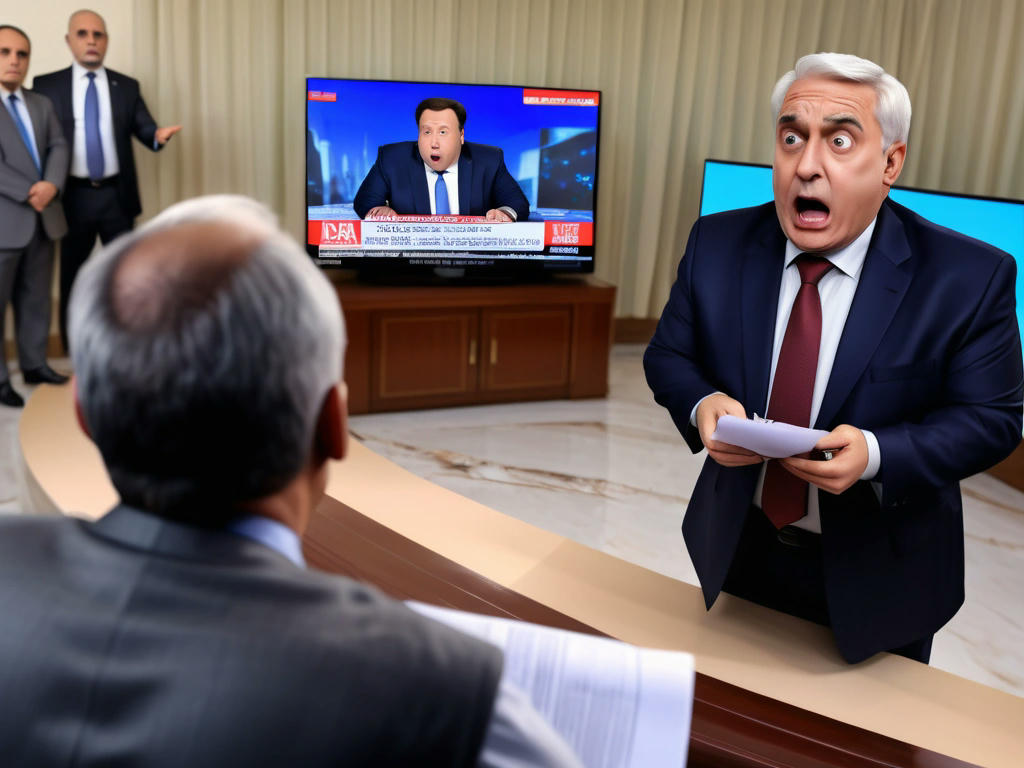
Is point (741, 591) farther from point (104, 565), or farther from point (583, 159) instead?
point (583, 159)

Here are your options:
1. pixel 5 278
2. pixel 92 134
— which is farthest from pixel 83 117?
pixel 5 278

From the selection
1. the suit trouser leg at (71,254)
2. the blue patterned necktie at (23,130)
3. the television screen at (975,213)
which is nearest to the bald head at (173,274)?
the television screen at (975,213)

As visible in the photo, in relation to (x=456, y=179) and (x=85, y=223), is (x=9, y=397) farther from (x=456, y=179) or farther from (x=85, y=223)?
(x=456, y=179)

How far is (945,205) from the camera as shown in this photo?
4031mm

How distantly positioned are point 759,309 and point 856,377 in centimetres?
19

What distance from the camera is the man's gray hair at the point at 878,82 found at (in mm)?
1400

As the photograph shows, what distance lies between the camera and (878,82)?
55.6 inches

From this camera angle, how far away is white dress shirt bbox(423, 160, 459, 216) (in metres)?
4.68

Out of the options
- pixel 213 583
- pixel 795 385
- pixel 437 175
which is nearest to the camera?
pixel 213 583

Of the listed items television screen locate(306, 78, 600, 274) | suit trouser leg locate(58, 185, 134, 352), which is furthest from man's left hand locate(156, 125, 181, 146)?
television screen locate(306, 78, 600, 274)

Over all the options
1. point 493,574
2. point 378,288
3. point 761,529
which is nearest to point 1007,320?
point 761,529

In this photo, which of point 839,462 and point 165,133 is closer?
point 839,462

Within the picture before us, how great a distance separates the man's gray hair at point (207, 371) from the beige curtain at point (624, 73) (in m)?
4.52

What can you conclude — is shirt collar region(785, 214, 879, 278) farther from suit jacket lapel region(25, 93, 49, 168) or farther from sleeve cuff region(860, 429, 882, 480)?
suit jacket lapel region(25, 93, 49, 168)
